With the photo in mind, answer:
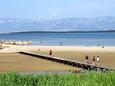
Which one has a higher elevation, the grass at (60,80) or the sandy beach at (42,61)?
the grass at (60,80)

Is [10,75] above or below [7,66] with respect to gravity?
above

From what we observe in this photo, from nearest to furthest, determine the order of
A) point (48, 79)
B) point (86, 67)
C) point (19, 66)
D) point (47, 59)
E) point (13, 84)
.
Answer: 1. point (13, 84)
2. point (48, 79)
3. point (86, 67)
4. point (19, 66)
5. point (47, 59)

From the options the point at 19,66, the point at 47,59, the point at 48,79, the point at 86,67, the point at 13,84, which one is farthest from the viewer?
the point at 47,59

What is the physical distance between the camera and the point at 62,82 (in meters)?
18.7

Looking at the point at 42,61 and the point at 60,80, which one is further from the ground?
the point at 60,80

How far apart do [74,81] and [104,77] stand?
1628 mm

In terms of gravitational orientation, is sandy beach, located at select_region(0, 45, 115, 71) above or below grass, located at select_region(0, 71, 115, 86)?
below

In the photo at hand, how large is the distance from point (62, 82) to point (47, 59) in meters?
34.9

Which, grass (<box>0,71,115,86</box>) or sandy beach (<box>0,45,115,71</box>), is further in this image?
sandy beach (<box>0,45,115,71</box>)

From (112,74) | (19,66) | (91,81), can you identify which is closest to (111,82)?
(91,81)

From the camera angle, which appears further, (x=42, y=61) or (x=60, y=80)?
(x=42, y=61)

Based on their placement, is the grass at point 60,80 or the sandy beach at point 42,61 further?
the sandy beach at point 42,61

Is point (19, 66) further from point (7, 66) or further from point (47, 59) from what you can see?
point (47, 59)

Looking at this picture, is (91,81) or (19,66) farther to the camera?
(19,66)
